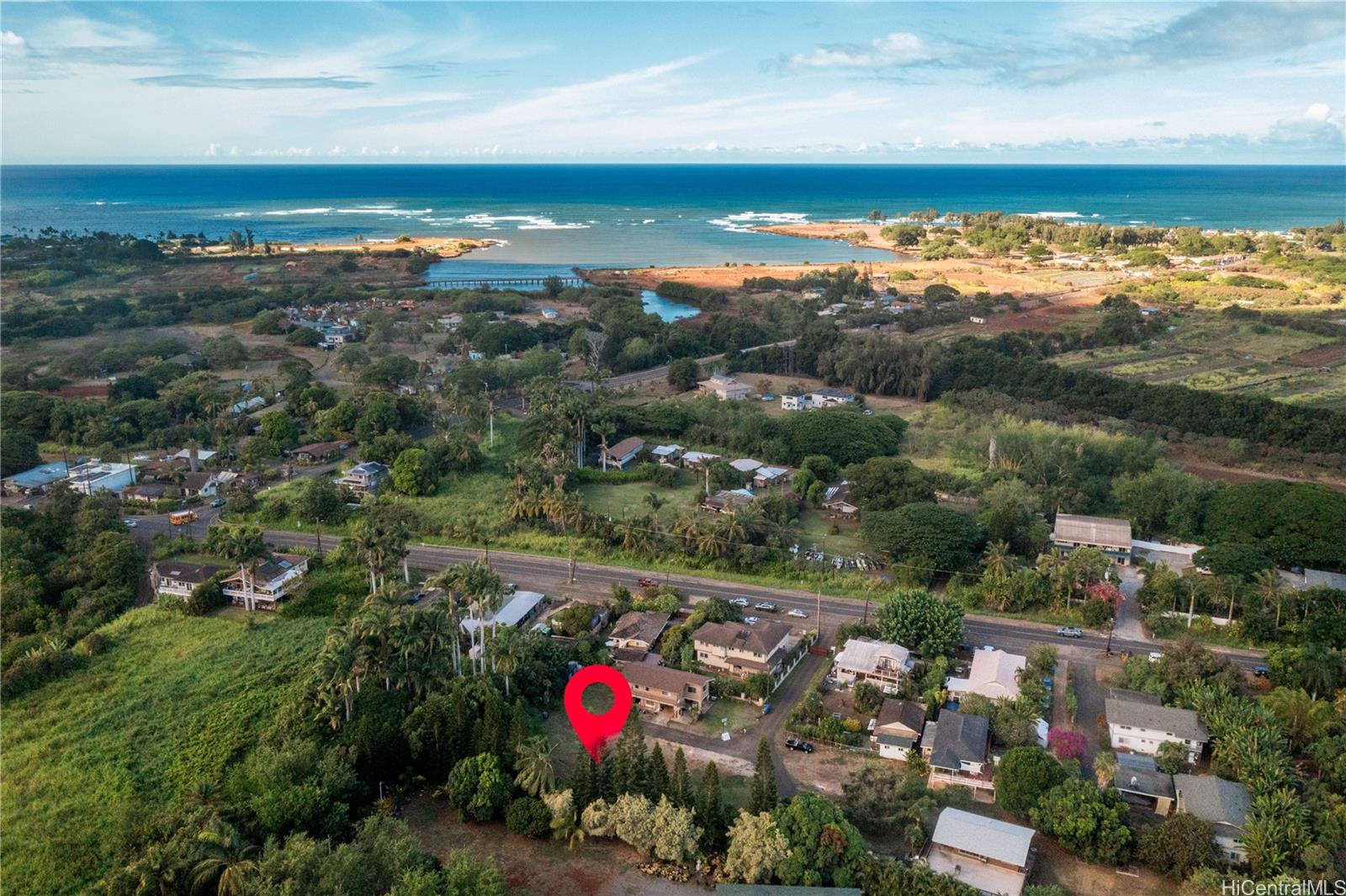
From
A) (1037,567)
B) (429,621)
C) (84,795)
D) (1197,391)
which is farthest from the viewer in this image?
(1197,391)

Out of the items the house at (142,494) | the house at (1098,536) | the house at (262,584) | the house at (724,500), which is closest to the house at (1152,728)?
the house at (1098,536)

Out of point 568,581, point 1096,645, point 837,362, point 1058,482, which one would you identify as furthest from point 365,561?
point 837,362

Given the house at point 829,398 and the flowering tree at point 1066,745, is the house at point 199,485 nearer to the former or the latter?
the house at point 829,398

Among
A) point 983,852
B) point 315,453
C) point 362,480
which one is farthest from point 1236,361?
point 315,453

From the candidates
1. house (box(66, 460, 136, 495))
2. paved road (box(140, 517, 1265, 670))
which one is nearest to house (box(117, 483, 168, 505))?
house (box(66, 460, 136, 495))

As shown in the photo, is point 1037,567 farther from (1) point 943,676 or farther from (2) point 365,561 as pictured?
(2) point 365,561
